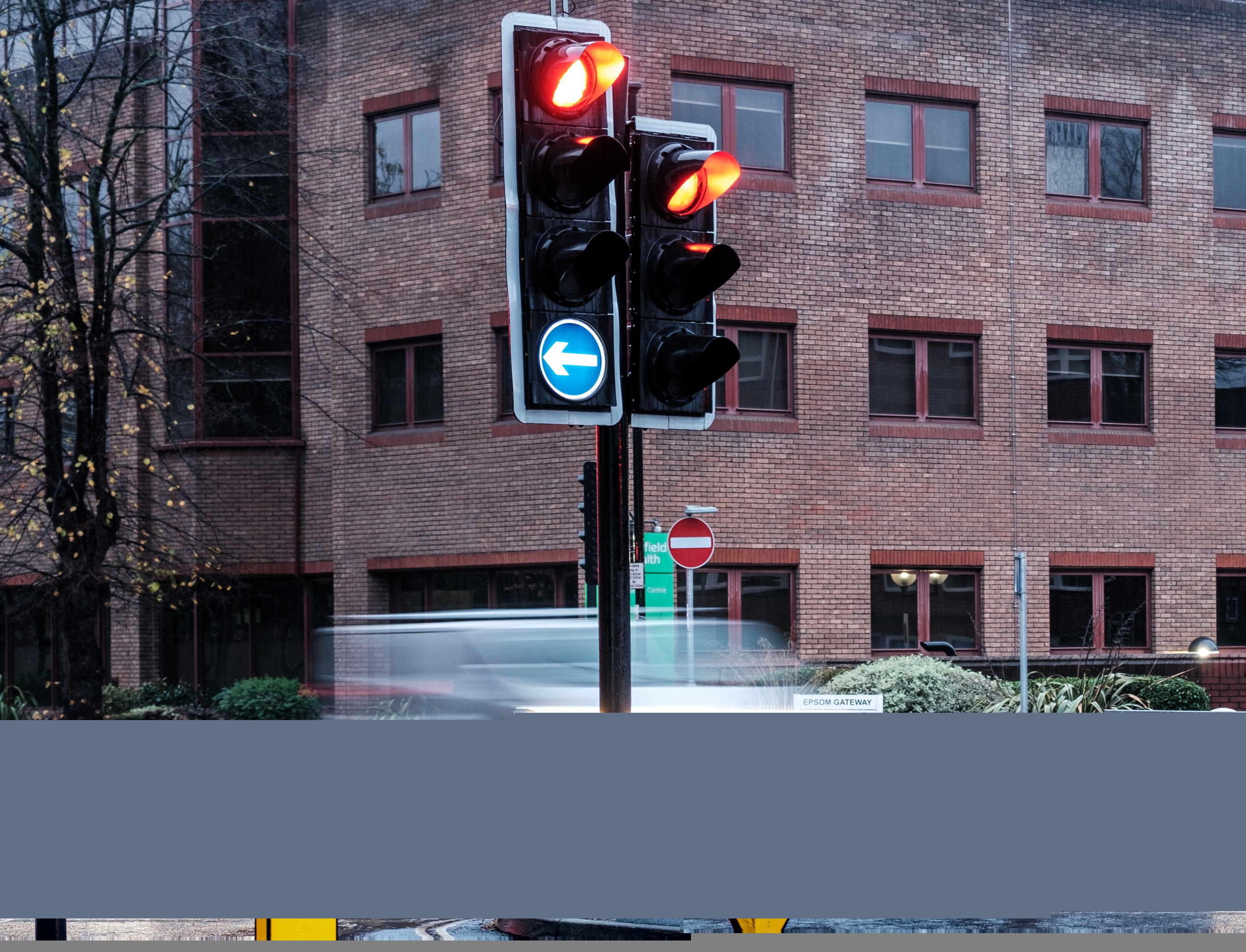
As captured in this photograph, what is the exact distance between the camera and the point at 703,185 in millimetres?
5773

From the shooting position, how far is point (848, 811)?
6500 millimetres

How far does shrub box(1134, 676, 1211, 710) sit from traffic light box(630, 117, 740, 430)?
15.6 m

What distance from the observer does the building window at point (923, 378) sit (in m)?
23.2

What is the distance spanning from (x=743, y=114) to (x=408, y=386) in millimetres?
7397

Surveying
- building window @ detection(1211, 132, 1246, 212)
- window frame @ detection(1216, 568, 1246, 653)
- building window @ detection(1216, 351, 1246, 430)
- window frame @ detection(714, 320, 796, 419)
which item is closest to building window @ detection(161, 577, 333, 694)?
window frame @ detection(714, 320, 796, 419)

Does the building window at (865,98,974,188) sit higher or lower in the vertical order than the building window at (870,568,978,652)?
higher

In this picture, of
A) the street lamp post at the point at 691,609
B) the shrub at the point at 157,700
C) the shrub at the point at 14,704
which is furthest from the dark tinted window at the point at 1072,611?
the shrub at the point at 14,704

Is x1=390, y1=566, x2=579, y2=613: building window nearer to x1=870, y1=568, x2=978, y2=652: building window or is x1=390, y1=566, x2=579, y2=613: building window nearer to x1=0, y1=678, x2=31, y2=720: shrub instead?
x1=870, y1=568, x2=978, y2=652: building window

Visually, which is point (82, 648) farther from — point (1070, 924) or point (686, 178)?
point (686, 178)

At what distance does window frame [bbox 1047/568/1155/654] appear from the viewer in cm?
2372

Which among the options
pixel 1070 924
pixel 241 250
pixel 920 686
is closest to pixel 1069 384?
pixel 920 686

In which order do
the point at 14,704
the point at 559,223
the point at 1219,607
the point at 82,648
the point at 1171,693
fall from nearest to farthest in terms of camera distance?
the point at 559,223 < the point at 82,648 < the point at 1171,693 < the point at 1219,607 < the point at 14,704

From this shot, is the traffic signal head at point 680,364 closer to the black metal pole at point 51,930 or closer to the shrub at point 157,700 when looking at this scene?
the black metal pole at point 51,930

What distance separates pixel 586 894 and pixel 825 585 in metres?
16.3
